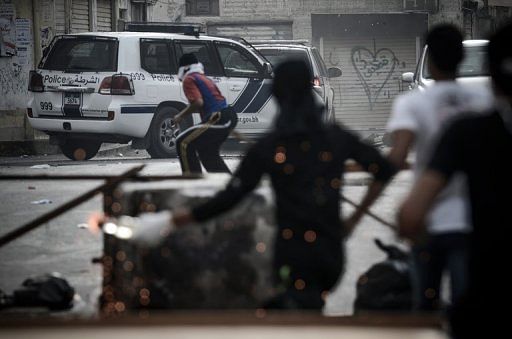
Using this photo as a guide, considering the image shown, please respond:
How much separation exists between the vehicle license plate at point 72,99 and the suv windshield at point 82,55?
1.22 ft

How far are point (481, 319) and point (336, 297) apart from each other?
4436mm

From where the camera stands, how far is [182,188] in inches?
245

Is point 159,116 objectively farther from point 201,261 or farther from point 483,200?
point 483,200

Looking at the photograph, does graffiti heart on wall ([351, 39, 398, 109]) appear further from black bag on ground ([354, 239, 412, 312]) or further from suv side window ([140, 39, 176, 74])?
black bag on ground ([354, 239, 412, 312])

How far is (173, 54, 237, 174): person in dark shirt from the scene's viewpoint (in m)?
11.6

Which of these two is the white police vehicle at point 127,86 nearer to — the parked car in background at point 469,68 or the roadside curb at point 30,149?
the parked car in background at point 469,68

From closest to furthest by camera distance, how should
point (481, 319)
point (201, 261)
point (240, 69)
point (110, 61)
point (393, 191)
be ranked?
point (481, 319), point (201, 261), point (393, 191), point (110, 61), point (240, 69)

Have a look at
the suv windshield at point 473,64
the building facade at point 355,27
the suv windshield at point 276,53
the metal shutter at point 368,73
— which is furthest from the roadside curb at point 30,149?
the metal shutter at point 368,73

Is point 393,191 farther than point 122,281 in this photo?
Yes

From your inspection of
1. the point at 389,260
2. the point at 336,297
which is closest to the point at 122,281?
the point at 389,260

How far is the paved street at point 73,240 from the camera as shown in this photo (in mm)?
8797

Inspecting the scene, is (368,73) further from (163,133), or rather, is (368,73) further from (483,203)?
(483,203)

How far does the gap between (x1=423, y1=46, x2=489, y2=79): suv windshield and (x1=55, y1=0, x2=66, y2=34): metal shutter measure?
11705mm

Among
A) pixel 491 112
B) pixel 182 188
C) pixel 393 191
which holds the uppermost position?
pixel 491 112
